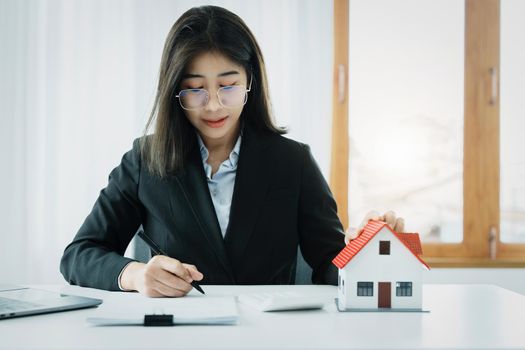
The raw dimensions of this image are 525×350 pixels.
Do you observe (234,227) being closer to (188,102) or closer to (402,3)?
(188,102)

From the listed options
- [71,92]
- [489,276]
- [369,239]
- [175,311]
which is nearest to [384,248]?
[369,239]

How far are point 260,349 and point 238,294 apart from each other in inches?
18.6

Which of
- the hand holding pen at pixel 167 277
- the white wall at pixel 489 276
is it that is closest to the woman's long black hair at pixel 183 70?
the hand holding pen at pixel 167 277

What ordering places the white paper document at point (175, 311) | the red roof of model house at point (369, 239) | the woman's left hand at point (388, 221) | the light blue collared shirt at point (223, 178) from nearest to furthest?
the white paper document at point (175, 311) → the red roof of model house at point (369, 239) → the woman's left hand at point (388, 221) → the light blue collared shirt at point (223, 178)

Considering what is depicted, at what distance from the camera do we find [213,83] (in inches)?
64.4

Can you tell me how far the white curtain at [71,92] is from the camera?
313cm

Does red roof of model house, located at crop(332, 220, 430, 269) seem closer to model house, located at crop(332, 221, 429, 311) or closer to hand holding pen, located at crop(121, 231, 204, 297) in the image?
model house, located at crop(332, 221, 429, 311)

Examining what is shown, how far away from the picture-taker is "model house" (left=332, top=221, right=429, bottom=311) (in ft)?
3.94

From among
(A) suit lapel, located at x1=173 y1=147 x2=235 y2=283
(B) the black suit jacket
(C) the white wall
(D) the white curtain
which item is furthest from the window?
(A) suit lapel, located at x1=173 y1=147 x2=235 y2=283

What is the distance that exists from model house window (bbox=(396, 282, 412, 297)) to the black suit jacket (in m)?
0.41

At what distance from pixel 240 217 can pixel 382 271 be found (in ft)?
2.01

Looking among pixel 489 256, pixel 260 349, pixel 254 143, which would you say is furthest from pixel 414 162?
pixel 260 349

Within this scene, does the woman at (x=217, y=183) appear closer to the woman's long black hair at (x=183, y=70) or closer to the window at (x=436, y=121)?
the woman's long black hair at (x=183, y=70)

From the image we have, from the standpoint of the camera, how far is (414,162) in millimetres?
3201
